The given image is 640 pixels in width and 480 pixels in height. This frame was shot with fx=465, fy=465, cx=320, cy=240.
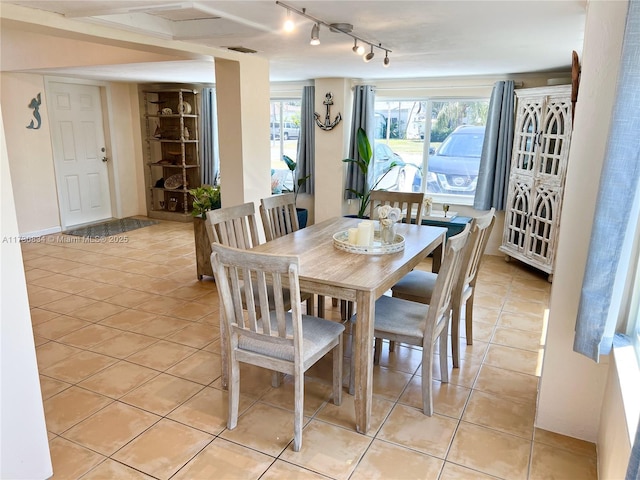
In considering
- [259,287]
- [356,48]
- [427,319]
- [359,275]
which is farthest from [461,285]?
[356,48]

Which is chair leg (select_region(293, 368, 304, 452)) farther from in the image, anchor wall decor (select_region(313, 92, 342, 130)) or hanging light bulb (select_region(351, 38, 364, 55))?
anchor wall decor (select_region(313, 92, 342, 130))

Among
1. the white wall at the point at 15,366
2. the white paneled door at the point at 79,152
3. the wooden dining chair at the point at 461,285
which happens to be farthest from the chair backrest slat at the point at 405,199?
the white paneled door at the point at 79,152

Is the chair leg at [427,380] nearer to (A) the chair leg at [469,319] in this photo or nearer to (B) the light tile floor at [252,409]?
(B) the light tile floor at [252,409]

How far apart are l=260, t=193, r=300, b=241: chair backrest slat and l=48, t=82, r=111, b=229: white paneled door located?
168 inches

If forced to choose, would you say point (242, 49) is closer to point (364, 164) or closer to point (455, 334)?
point (364, 164)

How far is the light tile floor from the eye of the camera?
2016 millimetres

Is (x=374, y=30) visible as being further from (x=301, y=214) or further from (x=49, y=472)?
(x=301, y=214)

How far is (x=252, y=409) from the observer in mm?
2410

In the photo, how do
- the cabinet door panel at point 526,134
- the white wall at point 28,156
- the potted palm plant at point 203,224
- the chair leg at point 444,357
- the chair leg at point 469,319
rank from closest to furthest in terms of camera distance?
the chair leg at point 444,357 < the chair leg at point 469,319 < the potted palm plant at point 203,224 < the cabinet door panel at point 526,134 < the white wall at point 28,156

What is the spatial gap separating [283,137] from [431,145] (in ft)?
7.24

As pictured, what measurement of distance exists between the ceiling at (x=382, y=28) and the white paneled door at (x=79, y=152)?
2477 millimetres

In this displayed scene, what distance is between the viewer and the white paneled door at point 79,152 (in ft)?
20.3

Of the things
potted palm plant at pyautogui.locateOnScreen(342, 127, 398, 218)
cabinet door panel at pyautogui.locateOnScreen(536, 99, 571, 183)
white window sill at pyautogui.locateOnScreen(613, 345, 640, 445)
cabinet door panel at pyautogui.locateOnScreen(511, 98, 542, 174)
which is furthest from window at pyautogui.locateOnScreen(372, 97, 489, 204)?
white window sill at pyautogui.locateOnScreen(613, 345, 640, 445)

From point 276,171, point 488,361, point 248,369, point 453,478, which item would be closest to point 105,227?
point 276,171
